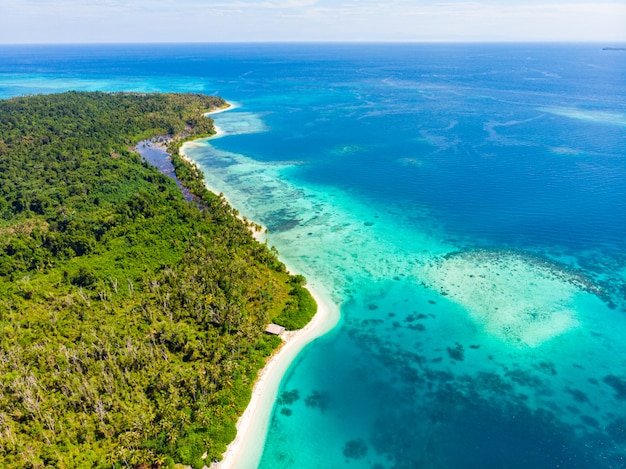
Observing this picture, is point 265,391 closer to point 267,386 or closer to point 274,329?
point 267,386

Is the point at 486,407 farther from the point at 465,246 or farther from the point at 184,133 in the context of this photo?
the point at 184,133

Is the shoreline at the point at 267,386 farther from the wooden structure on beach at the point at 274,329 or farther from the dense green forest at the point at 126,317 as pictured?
the dense green forest at the point at 126,317

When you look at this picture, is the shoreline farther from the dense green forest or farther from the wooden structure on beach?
the dense green forest

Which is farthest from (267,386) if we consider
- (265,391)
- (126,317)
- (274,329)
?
(126,317)

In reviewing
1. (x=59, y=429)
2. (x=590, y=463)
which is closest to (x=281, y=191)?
(x=59, y=429)

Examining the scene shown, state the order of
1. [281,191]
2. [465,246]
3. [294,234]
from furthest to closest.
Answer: [281,191]
[294,234]
[465,246]

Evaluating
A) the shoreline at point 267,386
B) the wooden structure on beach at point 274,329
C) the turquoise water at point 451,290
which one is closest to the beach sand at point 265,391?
the shoreline at point 267,386
